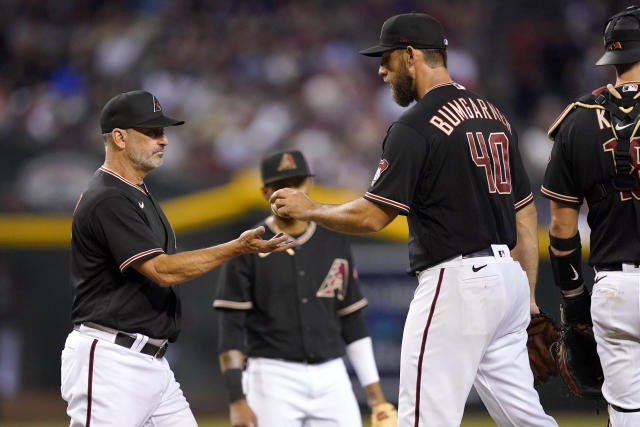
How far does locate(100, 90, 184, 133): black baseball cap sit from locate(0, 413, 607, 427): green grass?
494 centimetres

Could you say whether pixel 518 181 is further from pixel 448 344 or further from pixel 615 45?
pixel 448 344

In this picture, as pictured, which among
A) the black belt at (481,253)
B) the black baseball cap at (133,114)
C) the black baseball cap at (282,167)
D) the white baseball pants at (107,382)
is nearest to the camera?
the black belt at (481,253)

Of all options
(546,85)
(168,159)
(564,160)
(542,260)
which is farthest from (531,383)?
(546,85)

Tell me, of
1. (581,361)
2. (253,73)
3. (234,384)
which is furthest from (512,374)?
(253,73)

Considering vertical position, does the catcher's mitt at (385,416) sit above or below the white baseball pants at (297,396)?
below

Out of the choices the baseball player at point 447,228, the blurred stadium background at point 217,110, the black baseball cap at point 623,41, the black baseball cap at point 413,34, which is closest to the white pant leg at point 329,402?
the baseball player at point 447,228

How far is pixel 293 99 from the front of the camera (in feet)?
42.0

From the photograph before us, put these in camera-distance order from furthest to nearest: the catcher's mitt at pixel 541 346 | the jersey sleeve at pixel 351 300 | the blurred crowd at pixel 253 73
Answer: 1. the blurred crowd at pixel 253 73
2. the jersey sleeve at pixel 351 300
3. the catcher's mitt at pixel 541 346

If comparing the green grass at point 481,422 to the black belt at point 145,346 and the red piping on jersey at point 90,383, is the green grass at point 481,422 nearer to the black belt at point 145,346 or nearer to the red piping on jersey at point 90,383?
the black belt at point 145,346

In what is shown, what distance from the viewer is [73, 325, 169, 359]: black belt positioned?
4.48 m

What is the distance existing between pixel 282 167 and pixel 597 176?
78.8 inches

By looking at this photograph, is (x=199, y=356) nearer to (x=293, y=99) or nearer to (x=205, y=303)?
(x=205, y=303)

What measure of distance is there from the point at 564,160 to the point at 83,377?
249 centimetres

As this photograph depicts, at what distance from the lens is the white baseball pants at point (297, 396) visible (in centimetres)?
545
